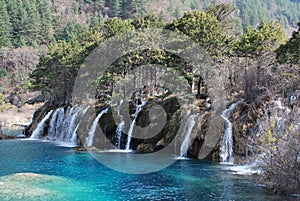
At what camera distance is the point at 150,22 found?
52562 millimetres

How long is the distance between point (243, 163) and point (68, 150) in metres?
18.6

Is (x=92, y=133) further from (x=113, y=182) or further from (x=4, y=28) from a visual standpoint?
(x=4, y=28)

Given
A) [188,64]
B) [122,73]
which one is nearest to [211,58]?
[188,64]

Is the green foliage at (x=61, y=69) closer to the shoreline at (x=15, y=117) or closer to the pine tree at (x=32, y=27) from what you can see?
the shoreline at (x=15, y=117)

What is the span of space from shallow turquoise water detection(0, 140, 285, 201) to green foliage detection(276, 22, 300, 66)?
1158cm

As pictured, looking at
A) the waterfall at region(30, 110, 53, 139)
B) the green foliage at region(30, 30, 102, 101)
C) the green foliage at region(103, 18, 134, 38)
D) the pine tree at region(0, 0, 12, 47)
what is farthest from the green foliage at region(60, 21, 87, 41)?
the waterfall at region(30, 110, 53, 139)

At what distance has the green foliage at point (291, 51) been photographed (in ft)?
100

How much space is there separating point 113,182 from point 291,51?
63.7 ft

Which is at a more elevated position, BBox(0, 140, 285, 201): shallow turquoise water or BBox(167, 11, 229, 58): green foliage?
BBox(167, 11, 229, 58): green foliage

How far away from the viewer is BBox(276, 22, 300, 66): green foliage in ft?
100

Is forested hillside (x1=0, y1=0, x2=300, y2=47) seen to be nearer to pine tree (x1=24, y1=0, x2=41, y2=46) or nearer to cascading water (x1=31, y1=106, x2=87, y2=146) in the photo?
pine tree (x1=24, y1=0, x2=41, y2=46)

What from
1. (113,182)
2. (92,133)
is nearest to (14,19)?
(92,133)

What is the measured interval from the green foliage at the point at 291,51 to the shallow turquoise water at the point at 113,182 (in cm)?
1158

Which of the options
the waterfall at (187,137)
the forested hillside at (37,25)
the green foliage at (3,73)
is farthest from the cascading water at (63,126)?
the green foliage at (3,73)
